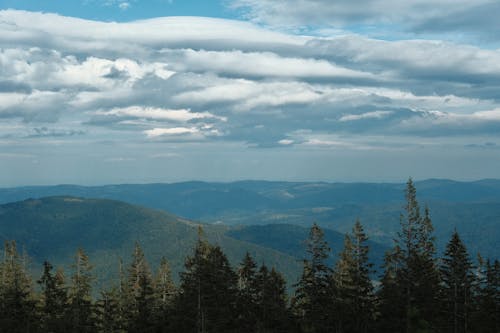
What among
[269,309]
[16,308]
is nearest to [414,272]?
[269,309]

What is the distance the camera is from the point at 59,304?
249 feet

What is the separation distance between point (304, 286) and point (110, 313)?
31955 mm

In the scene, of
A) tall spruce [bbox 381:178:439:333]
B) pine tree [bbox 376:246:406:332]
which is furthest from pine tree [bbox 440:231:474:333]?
pine tree [bbox 376:246:406:332]

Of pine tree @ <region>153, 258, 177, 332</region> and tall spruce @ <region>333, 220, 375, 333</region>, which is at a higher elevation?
tall spruce @ <region>333, 220, 375, 333</region>

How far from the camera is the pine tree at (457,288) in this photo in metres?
60.3

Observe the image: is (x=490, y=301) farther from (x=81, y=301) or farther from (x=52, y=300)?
(x=52, y=300)

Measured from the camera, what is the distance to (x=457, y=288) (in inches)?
2424

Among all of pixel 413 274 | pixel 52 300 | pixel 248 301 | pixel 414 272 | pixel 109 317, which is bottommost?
pixel 109 317

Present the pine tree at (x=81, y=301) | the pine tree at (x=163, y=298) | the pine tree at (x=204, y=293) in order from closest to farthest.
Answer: the pine tree at (x=204, y=293), the pine tree at (x=81, y=301), the pine tree at (x=163, y=298)

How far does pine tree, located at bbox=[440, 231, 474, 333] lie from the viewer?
60344mm

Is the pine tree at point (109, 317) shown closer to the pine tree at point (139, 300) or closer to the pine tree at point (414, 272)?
the pine tree at point (139, 300)

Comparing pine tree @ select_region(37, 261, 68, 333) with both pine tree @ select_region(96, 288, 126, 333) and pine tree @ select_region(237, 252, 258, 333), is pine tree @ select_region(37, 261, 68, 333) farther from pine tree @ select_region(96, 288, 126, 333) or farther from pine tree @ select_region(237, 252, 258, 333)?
pine tree @ select_region(237, 252, 258, 333)

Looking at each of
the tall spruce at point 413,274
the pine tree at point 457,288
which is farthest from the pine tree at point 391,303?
the pine tree at point 457,288

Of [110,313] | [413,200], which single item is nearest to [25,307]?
[110,313]
